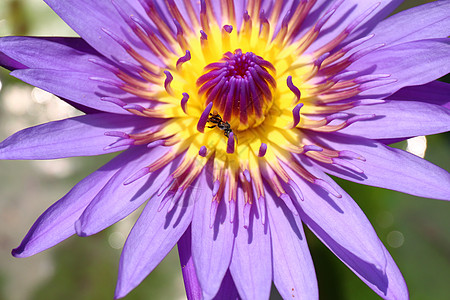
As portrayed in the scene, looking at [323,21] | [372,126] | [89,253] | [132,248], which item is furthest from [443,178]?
[89,253]

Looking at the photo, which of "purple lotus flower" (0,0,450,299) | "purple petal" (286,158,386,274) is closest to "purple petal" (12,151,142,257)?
"purple lotus flower" (0,0,450,299)

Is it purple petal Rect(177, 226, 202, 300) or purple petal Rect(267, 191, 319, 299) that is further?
purple petal Rect(177, 226, 202, 300)

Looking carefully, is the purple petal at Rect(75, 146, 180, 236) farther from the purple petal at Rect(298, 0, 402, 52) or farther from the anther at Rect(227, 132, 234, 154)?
the purple petal at Rect(298, 0, 402, 52)

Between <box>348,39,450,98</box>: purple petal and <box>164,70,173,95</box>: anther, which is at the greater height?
<box>164,70,173,95</box>: anther

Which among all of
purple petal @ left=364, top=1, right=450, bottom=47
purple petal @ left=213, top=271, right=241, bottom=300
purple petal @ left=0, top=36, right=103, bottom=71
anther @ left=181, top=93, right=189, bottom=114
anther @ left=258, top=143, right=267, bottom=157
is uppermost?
purple petal @ left=0, top=36, right=103, bottom=71

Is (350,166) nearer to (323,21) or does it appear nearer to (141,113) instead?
(323,21)

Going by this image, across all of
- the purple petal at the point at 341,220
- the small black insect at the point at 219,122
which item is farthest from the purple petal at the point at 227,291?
the small black insect at the point at 219,122

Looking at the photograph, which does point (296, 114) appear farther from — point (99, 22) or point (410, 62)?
point (99, 22)
